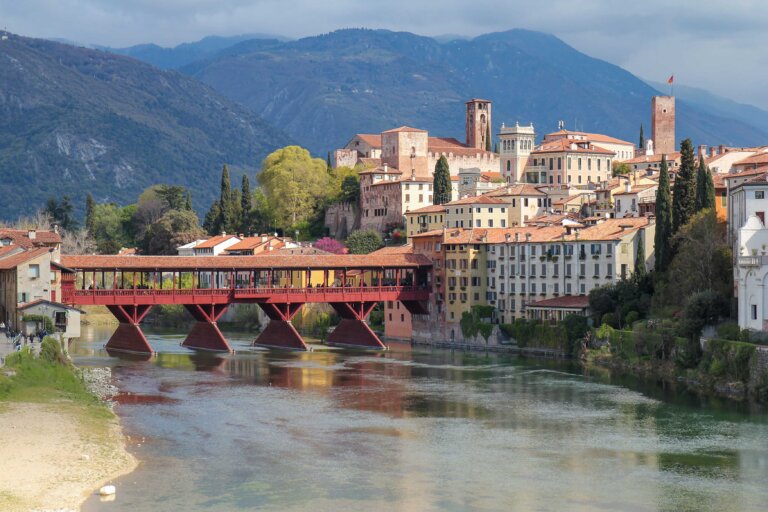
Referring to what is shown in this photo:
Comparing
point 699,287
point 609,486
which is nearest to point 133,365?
point 699,287

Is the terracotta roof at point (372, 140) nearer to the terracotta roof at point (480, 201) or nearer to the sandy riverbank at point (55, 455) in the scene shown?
the terracotta roof at point (480, 201)

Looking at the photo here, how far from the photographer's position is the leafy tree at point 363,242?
427 ft

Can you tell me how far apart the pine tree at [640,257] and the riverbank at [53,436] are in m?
35.9

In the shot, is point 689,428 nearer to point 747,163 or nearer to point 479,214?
point 747,163

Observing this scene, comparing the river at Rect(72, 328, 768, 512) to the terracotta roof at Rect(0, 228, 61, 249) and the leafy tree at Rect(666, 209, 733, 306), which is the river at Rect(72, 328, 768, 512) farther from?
the terracotta roof at Rect(0, 228, 61, 249)

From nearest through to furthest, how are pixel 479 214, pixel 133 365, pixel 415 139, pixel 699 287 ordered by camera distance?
1. pixel 699 287
2. pixel 133 365
3. pixel 479 214
4. pixel 415 139

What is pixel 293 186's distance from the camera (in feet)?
482

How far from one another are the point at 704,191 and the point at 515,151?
70251 mm

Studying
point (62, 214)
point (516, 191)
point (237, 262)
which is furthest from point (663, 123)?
point (237, 262)

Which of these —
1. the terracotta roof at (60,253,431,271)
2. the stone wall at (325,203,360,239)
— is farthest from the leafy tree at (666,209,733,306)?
the stone wall at (325,203,360,239)

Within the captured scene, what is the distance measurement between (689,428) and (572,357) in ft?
101

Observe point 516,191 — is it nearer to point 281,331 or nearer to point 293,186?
point 293,186

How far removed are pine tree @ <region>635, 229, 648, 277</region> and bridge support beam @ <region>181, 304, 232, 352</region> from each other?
2784 cm

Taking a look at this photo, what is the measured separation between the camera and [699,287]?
250 feet
